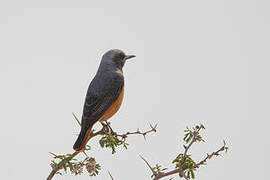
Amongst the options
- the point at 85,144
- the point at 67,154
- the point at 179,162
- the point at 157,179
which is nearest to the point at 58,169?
the point at 67,154

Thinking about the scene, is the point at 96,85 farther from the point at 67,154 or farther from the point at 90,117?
the point at 67,154

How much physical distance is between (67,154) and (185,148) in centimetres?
156

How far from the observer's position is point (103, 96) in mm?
5594

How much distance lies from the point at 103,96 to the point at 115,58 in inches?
43.6

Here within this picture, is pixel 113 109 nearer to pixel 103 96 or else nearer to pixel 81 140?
pixel 103 96

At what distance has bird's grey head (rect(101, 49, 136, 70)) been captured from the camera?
20.8 ft

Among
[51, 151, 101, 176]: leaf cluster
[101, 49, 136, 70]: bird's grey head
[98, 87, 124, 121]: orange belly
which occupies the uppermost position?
[101, 49, 136, 70]: bird's grey head

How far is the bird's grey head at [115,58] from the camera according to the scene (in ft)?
20.8

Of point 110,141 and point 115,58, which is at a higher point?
point 115,58

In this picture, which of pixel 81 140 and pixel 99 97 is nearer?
→ pixel 81 140

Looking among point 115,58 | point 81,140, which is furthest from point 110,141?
point 115,58

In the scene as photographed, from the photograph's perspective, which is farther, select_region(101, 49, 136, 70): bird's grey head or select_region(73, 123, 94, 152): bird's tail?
select_region(101, 49, 136, 70): bird's grey head

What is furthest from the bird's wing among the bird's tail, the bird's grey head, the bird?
the bird's grey head

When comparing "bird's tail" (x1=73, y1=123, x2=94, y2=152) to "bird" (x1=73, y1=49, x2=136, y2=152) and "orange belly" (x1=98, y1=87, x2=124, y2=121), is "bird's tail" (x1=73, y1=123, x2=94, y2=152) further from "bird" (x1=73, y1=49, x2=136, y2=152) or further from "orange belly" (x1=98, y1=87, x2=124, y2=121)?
"orange belly" (x1=98, y1=87, x2=124, y2=121)
